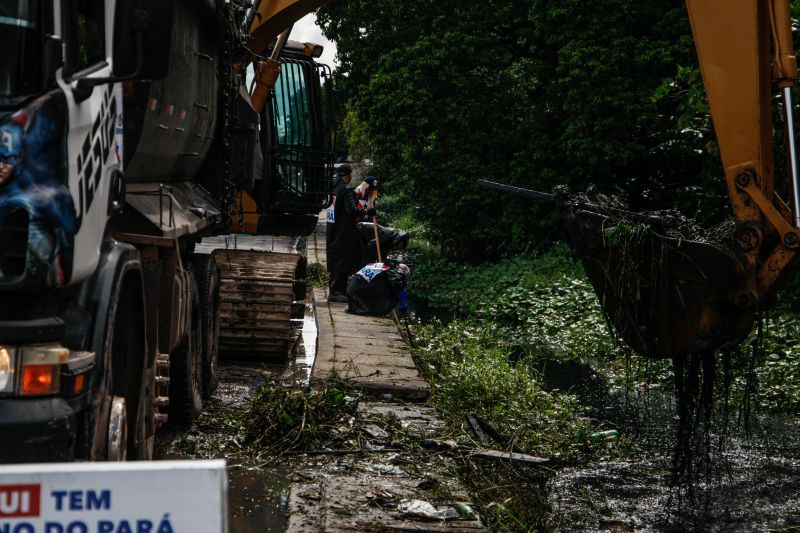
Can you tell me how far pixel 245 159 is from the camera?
946 cm

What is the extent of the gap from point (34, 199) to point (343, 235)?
11136mm

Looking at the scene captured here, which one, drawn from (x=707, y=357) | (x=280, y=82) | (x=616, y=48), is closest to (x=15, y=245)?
(x=707, y=357)

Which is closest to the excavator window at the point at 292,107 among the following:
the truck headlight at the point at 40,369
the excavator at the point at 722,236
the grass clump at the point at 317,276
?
Result: the grass clump at the point at 317,276

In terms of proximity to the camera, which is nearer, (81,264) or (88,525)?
(88,525)

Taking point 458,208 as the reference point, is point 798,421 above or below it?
below

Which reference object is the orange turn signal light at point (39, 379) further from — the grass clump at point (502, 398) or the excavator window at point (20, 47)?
the grass clump at point (502, 398)

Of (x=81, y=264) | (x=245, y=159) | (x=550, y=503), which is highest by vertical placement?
(x=245, y=159)

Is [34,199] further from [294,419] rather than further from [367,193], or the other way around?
[367,193]

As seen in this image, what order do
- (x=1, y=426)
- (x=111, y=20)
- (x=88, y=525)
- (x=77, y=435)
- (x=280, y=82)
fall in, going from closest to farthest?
(x=88, y=525) < (x=1, y=426) < (x=77, y=435) < (x=111, y=20) < (x=280, y=82)

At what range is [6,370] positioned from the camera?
11.8ft

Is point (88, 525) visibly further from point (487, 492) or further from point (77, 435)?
point (487, 492)

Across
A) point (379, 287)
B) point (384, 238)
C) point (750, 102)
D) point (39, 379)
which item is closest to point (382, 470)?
point (750, 102)

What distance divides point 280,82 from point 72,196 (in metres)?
9.36

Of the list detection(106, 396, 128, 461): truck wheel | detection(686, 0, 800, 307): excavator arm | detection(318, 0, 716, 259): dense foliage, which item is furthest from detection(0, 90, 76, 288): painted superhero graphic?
detection(318, 0, 716, 259): dense foliage
